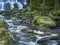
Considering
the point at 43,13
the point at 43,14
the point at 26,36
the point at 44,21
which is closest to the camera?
the point at 26,36

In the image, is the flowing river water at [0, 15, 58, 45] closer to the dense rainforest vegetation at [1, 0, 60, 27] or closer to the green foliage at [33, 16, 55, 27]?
the green foliage at [33, 16, 55, 27]

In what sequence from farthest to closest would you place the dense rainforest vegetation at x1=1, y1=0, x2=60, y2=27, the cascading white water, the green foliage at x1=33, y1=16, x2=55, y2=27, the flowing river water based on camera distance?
the cascading white water
the dense rainforest vegetation at x1=1, y1=0, x2=60, y2=27
the green foliage at x1=33, y1=16, x2=55, y2=27
the flowing river water

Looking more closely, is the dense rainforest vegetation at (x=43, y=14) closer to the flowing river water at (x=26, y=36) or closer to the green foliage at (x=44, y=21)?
the green foliage at (x=44, y=21)

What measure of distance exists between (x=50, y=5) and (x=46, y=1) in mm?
584

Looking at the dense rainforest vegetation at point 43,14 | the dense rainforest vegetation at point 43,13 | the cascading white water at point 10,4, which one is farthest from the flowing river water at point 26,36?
the cascading white water at point 10,4

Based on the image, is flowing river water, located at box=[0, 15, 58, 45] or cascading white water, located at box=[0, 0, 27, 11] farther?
cascading white water, located at box=[0, 0, 27, 11]

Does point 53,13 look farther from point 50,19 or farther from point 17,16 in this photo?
point 17,16

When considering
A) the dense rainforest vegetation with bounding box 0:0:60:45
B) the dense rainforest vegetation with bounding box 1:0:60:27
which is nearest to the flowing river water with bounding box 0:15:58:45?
the dense rainforest vegetation with bounding box 0:0:60:45

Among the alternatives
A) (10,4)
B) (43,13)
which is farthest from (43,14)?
(10,4)

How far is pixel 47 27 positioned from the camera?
14.5 m

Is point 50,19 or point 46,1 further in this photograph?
point 46,1

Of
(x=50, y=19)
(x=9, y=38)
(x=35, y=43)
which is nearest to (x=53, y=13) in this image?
(x=50, y=19)

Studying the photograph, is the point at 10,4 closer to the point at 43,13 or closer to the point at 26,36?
the point at 43,13

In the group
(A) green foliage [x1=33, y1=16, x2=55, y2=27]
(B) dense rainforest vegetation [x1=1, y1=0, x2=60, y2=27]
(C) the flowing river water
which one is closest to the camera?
(C) the flowing river water
